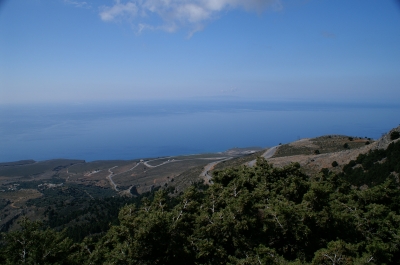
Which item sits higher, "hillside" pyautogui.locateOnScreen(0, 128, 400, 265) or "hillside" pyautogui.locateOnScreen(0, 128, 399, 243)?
"hillside" pyautogui.locateOnScreen(0, 128, 400, 265)

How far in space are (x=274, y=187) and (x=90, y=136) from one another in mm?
125422

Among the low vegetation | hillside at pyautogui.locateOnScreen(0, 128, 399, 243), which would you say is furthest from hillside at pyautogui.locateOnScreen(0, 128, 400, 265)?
hillside at pyautogui.locateOnScreen(0, 128, 399, 243)

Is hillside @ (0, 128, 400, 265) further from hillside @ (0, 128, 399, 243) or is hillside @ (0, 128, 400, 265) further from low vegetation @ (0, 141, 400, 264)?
hillside @ (0, 128, 399, 243)

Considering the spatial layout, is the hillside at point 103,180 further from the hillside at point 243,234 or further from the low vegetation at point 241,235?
the hillside at point 243,234

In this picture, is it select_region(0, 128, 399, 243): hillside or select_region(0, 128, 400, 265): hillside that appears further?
select_region(0, 128, 399, 243): hillside

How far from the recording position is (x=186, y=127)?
5856 inches

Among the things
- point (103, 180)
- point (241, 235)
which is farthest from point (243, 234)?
point (103, 180)

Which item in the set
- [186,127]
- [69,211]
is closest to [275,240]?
[69,211]

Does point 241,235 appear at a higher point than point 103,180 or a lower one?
higher

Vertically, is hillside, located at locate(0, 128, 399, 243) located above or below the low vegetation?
below

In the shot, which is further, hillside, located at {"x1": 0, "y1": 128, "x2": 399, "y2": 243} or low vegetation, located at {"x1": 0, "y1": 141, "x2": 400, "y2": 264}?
hillside, located at {"x1": 0, "y1": 128, "x2": 399, "y2": 243}

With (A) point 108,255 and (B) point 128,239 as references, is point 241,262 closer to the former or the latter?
(B) point 128,239

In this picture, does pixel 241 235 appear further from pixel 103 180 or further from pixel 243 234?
pixel 103 180

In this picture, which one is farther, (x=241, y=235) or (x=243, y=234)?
(x=243, y=234)
